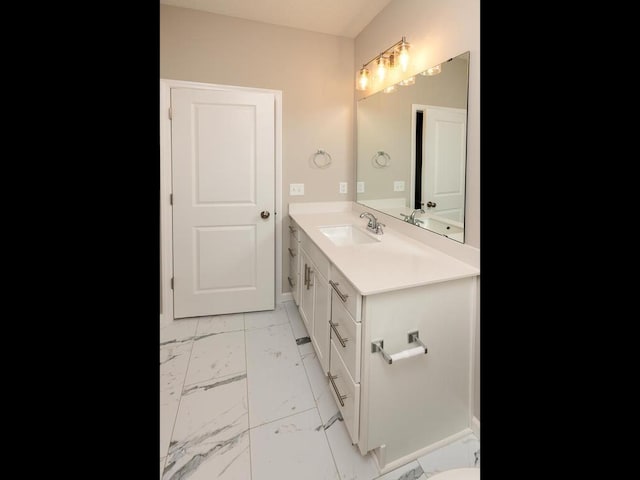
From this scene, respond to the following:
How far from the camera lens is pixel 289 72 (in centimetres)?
267

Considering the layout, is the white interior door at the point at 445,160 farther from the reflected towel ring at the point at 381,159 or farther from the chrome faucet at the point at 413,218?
the reflected towel ring at the point at 381,159

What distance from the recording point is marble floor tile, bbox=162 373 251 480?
1.33 m

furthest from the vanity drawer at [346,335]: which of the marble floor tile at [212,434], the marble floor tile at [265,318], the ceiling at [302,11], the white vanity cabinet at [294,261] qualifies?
the ceiling at [302,11]

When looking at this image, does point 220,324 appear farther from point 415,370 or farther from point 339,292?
point 415,370

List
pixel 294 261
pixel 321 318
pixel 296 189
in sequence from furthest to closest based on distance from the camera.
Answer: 1. pixel 296 189
2. pixel 294 261
3. pixel 321 318

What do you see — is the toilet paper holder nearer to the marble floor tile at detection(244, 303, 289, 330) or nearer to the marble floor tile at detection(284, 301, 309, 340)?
the marble floor tile at detection(284, 301, 309, 340)

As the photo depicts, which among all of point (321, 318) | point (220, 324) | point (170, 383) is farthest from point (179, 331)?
point (321, 318)

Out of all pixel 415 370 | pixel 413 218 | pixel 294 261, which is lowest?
pixel 415 370

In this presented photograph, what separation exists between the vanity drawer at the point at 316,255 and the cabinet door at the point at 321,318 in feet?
0.15

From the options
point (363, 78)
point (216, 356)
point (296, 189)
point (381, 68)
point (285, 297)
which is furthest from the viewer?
point (285, 297)

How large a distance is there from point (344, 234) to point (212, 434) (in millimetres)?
1486
